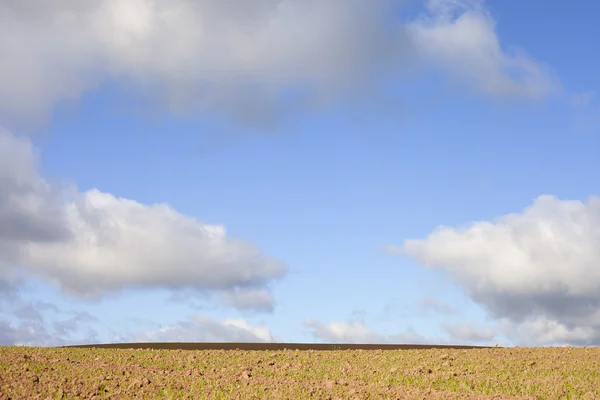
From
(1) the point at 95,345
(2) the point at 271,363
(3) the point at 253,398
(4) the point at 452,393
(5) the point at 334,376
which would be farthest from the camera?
(1) the point at 95,345

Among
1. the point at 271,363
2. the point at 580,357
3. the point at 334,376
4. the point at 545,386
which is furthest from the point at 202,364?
the point at 580,357

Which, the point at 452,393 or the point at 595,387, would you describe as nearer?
the point at 452,393

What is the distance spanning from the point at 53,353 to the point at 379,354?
15772mm

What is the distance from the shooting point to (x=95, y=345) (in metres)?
38.7

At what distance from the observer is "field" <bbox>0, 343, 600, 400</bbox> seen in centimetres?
1967

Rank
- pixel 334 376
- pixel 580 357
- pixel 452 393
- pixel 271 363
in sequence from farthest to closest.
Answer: pixel 580 357
pixel 271 363
pixel 334 376
pixel 452 393

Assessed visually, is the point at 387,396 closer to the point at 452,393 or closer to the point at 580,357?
the point at 452,393

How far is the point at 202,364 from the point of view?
27.3 m

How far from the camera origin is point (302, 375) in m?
23.7

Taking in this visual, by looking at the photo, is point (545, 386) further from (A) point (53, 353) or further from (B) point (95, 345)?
(B) point (95, 345)

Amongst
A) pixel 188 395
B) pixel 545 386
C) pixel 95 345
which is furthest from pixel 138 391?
pixel 95 345

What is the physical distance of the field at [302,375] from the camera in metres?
19.7

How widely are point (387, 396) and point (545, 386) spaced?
6.23 metres

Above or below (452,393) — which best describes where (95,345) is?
above
